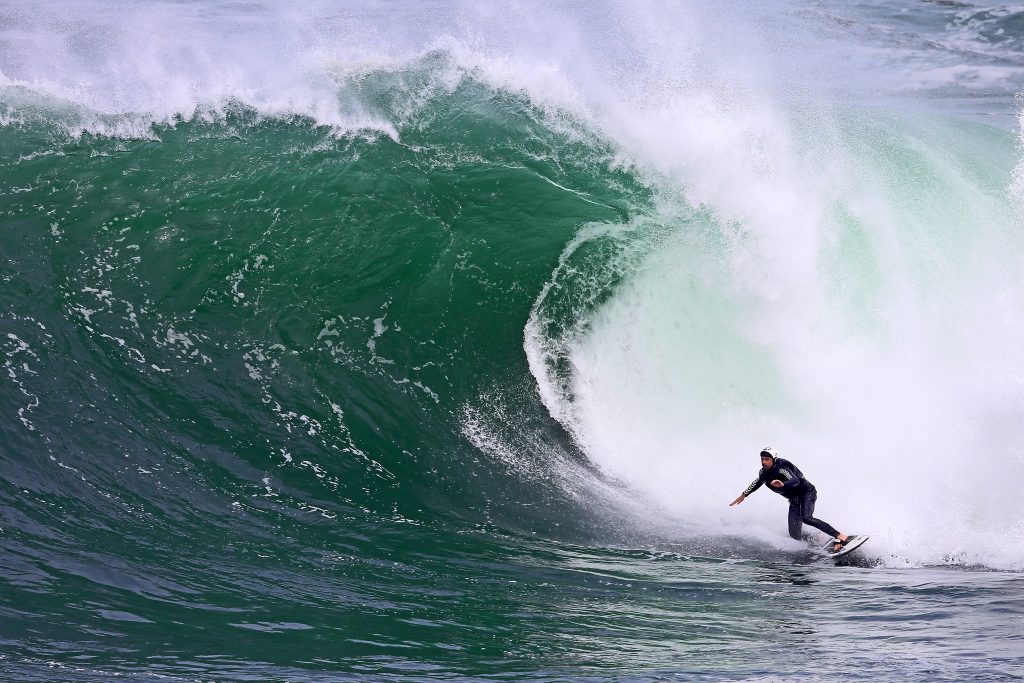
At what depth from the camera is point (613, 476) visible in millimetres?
10453

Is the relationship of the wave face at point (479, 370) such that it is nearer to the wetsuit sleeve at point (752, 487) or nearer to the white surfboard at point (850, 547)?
the white surfboard at point (850, 547)

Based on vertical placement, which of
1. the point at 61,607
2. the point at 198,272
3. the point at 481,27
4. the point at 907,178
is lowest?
the point at 61,607

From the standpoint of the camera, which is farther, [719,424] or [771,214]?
[771,214]

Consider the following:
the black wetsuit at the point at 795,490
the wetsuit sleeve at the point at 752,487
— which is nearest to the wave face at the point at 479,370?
the black wetsuit at the point at 795,490

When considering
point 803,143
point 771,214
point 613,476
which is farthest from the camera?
point 803,143

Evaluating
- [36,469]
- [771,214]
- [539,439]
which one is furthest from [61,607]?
[771,214]

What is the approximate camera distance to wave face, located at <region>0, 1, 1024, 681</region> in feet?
23.9

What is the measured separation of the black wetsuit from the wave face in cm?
37

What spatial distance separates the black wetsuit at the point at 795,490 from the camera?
9.38 m

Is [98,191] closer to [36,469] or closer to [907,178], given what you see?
[36,469]

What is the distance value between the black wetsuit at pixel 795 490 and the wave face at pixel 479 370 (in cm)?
37

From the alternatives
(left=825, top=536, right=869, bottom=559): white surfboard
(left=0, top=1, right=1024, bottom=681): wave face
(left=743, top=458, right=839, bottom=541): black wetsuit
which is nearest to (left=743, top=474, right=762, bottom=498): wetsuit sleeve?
(left=743, top=458, right=839, bottom=541): black wetsuit

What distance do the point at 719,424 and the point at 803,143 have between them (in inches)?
214

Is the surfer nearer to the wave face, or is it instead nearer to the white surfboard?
the white surfboard
